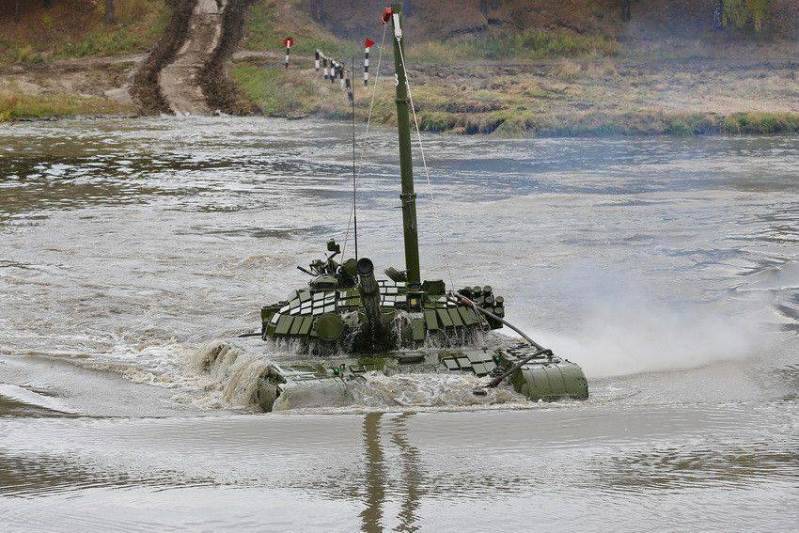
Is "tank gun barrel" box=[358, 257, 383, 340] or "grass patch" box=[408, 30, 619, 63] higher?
"grass patch" box=[408, 30, 619, 63]

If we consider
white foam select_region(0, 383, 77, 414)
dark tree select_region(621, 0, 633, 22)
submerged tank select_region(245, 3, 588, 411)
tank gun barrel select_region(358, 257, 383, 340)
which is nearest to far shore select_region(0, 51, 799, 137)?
dark tree select_region(621, 0, 633, 22)

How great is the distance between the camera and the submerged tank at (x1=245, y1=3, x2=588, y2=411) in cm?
1723

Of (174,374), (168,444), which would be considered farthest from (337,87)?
(168,444)

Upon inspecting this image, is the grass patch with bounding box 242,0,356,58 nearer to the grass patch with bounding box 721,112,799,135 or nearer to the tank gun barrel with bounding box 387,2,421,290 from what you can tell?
the grass patch with bounding box 721,112,799,135

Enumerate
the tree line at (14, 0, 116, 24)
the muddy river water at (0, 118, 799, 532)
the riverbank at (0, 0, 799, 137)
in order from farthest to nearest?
the tree line at (14, 0, 116, 24) < the riverbank at (0, 0, 799, 137) < the muddy river water at (0, 118, 799, 532)

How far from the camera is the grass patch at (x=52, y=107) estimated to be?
6075cm

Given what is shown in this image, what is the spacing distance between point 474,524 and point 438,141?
4072 cm

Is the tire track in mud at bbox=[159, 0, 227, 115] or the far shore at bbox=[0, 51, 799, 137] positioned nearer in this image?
the far shore at bbox=[0, 51, 799, 137]

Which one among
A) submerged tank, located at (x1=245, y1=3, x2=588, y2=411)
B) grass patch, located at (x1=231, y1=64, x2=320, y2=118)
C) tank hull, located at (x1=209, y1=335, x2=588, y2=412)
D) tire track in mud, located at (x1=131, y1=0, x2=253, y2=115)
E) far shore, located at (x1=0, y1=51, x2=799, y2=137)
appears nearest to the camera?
tank hull, located at (x1=209, y1=335, x2=588, y2=412)

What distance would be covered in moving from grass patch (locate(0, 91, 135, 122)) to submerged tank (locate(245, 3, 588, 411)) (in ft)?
140

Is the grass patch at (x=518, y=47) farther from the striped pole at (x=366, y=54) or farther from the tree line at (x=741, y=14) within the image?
the striped pole at (x=366, y=54)

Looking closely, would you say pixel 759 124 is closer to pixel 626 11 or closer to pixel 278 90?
pixel 626 11

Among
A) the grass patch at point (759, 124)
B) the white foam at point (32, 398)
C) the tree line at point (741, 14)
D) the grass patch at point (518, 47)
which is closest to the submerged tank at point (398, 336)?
the white foam at point (32, 398)

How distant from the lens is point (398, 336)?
60.9 ft
